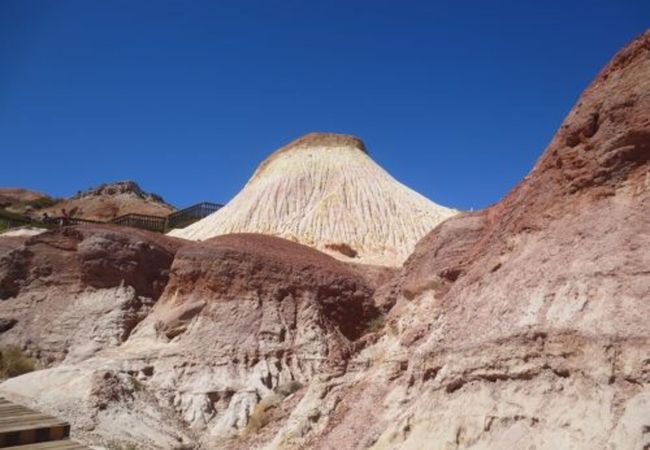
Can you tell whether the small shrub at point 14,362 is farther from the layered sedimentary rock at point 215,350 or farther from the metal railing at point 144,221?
the metal railing at point 144,221

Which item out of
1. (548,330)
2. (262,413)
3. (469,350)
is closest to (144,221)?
(262,413)

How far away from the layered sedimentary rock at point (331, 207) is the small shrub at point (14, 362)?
21.1 metres

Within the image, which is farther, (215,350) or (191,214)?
(191,214)

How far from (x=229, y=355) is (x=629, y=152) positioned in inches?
496

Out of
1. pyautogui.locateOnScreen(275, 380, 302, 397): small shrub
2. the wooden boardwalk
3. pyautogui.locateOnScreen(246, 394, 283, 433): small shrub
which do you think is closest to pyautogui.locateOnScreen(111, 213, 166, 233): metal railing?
pyautogui.locateOnScreen(275, 380, 302, 397): small shrub

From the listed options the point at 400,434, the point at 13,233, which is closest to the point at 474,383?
the point at 400,434

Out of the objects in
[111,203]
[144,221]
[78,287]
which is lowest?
[78,287]

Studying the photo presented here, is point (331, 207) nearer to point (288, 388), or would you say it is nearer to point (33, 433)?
point (288, 388)

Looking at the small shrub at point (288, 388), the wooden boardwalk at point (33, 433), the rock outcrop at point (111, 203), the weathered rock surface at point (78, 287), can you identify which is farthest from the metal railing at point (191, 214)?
the wooden boardwalk at point (33, 433)

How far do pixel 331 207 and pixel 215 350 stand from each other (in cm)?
2730

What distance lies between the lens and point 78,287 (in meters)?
22.1

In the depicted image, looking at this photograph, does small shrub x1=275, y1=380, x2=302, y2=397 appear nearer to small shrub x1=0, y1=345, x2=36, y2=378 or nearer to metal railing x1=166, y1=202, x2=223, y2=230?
small shrub x1=0, y1=345, x2=36, y2=378

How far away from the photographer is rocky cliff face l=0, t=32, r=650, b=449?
25.2 feet

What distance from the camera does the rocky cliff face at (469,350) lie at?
769 centimetres
